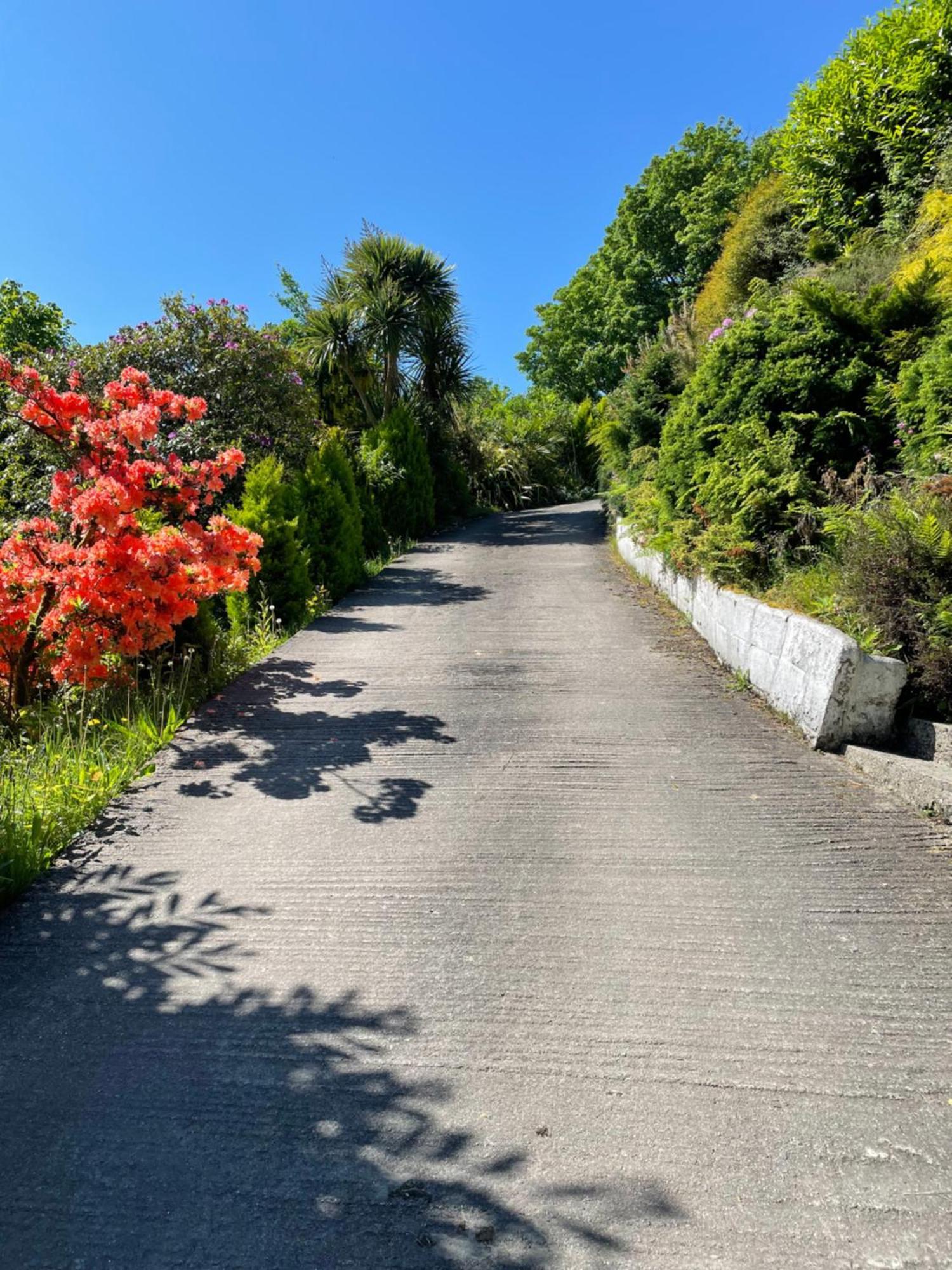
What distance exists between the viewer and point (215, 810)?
3.89 m

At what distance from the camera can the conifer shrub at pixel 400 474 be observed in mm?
14383

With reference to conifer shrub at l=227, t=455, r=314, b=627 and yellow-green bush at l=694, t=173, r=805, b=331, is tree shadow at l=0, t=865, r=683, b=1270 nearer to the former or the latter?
conifer shrub at l=227, t=455, r=314, b=627

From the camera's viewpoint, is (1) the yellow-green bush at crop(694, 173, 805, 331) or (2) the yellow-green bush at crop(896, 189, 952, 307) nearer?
(2) the yellow-green bush at crop(896, 189, 952, 307)

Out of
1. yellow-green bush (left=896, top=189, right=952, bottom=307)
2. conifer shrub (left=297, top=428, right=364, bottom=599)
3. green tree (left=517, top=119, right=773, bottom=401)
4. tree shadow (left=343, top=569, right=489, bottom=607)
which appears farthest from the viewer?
green tree (left=517, top=119, right=773, bottom=401)

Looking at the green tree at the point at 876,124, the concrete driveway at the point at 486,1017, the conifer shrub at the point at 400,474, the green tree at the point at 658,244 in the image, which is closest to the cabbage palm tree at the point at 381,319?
the conifer shrub at the point at 400,474

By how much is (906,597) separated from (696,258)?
2548cm

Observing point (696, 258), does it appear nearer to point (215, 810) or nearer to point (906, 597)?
point (906, 597)

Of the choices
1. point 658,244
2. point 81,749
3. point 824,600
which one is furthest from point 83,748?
point 658,244

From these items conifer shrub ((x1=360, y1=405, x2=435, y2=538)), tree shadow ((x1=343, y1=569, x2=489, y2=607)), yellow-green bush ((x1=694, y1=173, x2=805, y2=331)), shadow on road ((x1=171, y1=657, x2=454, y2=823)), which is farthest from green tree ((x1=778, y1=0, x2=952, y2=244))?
shadow on road ((x1=171, y1=657, x2=454, y2=823))

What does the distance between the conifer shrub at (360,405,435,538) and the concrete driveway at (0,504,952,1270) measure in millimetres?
10361

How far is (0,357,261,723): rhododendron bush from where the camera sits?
4.54 m

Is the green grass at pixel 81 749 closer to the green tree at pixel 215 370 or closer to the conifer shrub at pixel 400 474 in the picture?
the green tree at pixel 215 370

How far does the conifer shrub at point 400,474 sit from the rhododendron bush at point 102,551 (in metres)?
9.06

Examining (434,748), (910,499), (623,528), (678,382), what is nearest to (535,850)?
(434,748)
